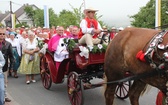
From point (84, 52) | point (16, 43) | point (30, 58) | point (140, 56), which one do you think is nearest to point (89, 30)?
point (84, 52)

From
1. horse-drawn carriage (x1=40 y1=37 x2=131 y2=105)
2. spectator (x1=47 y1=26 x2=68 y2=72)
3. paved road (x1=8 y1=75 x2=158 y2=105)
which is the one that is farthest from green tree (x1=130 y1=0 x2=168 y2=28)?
horse-drawn carriage (x1=40 y1=37 x2=131 y2=105)

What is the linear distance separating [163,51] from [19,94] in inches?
161

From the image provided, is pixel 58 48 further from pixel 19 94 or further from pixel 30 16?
pixel 30 16

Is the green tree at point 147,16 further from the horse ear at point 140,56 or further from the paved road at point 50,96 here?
the horse ear at point 140,56

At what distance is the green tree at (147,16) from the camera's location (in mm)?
34150

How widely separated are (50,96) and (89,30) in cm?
196

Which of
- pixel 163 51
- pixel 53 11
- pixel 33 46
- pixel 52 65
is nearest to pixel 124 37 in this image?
pixel 163 51

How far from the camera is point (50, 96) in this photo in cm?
602

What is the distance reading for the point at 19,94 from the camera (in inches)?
247

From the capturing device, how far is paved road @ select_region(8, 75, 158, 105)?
550 centimetres

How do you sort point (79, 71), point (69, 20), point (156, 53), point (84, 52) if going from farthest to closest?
point (69, 20) → point (79, 71) → point (84, 52) → point (156, 53)

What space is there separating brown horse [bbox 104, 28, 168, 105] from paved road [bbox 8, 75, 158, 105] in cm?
107

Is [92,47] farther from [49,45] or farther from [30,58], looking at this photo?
[30,58]

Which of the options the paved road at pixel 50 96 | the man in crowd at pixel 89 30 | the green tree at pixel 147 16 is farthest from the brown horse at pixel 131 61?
the green tree at pixel 147 16
